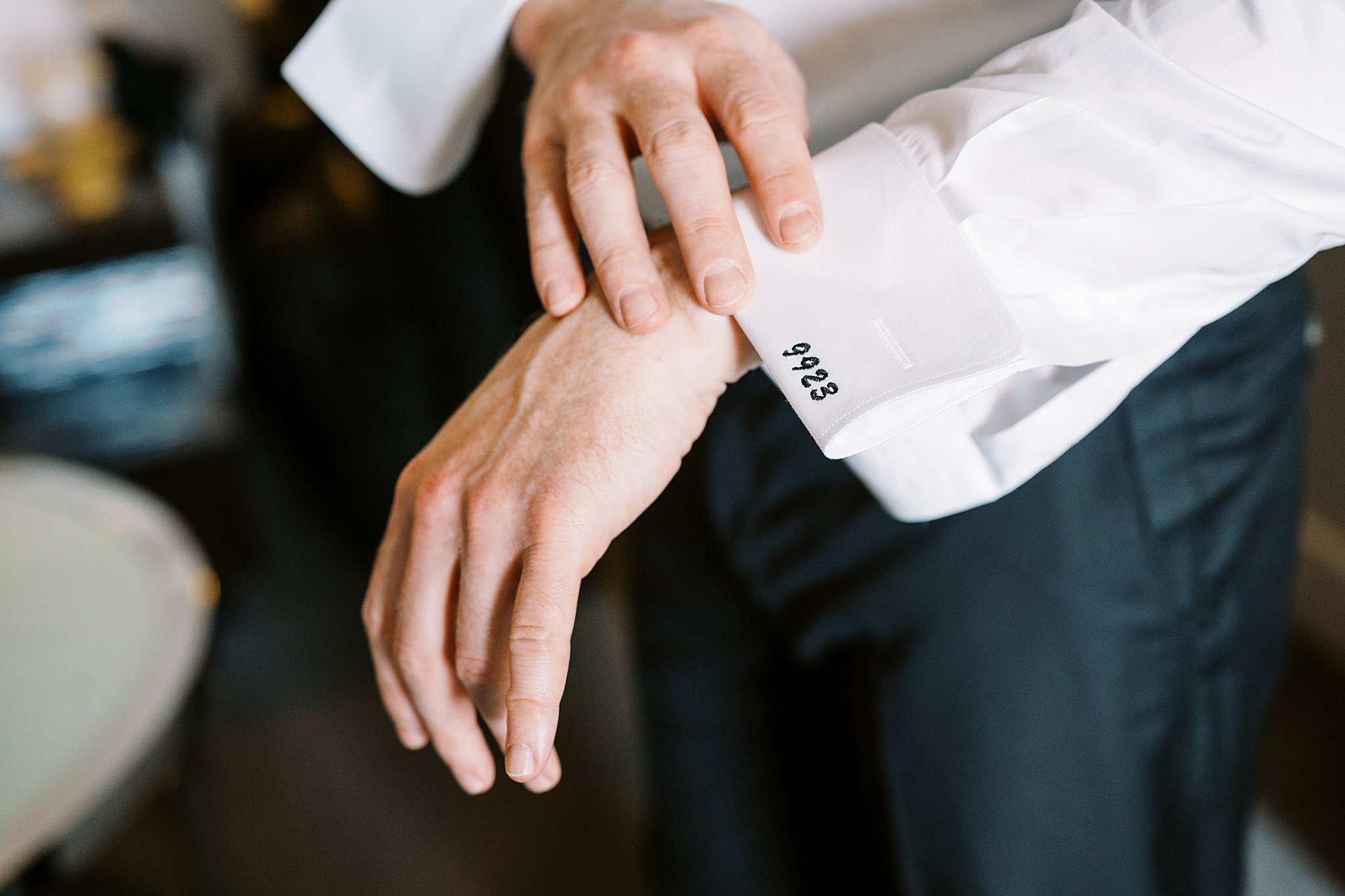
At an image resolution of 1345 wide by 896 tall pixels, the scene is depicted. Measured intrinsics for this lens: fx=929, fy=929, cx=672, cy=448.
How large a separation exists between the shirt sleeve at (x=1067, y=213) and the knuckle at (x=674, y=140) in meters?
0.04

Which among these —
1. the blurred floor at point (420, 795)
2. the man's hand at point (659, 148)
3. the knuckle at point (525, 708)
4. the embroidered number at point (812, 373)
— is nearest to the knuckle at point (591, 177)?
the man's hand at point (659, 148)

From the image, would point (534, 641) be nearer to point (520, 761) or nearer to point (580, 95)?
point (520, 761)

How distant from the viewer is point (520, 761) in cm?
36

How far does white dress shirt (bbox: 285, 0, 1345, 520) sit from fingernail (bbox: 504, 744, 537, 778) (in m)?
0.17

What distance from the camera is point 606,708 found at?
115 centimetres

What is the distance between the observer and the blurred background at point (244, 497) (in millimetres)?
913

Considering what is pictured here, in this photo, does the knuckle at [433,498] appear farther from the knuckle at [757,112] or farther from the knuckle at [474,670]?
the knuckle at [757,112]

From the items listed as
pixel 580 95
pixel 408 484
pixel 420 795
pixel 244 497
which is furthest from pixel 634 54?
pixel 244 497

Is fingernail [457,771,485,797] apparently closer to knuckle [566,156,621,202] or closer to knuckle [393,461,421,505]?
knuckle [393,461,421,505]

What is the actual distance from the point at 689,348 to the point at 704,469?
184 mm

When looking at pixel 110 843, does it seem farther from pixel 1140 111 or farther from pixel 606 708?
pixel 1140 111

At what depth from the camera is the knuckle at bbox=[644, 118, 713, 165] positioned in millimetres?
416

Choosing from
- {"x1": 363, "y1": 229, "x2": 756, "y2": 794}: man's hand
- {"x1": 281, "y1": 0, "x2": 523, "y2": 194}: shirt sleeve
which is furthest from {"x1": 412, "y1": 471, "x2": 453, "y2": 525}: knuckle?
{"x1": 281, "y1": 0, "x2": 523, "y2": 194}: shirt sleeve

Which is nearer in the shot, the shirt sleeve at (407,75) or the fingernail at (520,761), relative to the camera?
the fingernail at (520,761)
